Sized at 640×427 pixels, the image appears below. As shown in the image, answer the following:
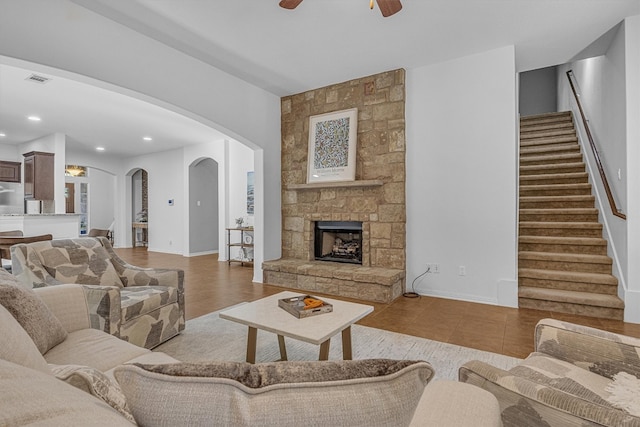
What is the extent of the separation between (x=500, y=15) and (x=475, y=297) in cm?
297

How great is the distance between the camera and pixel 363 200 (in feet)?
14.7

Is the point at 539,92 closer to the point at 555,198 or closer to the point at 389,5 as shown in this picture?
the point at 555,198

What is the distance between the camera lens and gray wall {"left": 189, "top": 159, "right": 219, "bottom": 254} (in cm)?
809

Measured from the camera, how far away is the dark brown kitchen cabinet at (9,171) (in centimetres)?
746

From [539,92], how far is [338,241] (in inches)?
270

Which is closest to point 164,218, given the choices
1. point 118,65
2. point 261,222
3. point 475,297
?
point 261,222

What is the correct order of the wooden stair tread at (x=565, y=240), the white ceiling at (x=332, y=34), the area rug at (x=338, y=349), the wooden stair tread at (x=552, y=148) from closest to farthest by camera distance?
the area rug at (x=338, y=349)
the white ceiling at (x=332, y=34)
the wooden stair tread at (x=565, y=240)
the wooden stair tread at (x=552, y=148)

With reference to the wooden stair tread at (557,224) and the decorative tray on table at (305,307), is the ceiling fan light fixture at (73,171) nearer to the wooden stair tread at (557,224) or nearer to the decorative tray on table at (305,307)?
the decorative tray on table at (305,307)

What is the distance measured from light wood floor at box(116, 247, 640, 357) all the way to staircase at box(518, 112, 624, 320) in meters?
0.19

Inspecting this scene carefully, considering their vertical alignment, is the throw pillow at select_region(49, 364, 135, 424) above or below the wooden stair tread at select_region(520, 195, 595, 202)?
below

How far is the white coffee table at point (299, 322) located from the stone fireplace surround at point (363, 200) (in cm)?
178

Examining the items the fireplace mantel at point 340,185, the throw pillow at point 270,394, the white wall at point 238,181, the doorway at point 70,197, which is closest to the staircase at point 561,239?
the fireplace mantel at point 340,185

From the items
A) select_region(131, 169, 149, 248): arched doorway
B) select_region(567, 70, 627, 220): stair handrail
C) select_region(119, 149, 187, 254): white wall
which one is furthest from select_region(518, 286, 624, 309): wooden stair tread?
select_region(131, 169, 149, 248): arched doorway

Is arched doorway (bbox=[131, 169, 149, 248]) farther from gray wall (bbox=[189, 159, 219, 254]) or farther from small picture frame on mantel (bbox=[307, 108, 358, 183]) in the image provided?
small picture frame on mantel (bbox=[307, 108, 358, 183])
